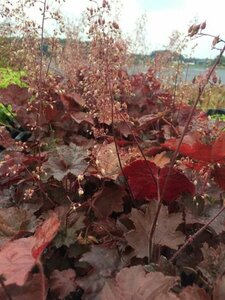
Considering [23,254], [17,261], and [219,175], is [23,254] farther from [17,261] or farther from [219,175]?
[219,175]

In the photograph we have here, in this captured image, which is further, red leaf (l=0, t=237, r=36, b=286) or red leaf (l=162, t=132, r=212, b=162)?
red leaf (l=162, t=132, r=212, b=162)

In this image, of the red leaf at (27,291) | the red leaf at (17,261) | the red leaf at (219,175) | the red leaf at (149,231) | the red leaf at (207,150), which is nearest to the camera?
the red leaf at (17,261)

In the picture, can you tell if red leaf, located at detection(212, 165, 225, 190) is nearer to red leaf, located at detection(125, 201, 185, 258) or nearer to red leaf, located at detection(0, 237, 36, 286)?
red leaf, located at detection(125, 201, 185, 258)

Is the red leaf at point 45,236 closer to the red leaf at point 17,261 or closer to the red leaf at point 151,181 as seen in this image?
the red leaf at point 17,261

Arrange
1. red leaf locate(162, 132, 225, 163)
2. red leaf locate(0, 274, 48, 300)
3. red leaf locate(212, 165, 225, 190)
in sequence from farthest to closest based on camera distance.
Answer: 1. red leaf locate(212, 165, 225, 190)
2. red leaf locate(162, 132, 225, 163)
3. red leaf locate(0, 274, 48, 300)

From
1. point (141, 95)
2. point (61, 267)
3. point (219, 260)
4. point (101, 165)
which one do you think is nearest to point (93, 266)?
point (61, 267)

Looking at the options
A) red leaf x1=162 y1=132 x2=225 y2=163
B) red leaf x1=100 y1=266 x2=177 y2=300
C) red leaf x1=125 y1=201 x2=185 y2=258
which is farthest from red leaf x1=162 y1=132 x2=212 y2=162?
red leaf x1=100 y1=266 x2=177 y2=300

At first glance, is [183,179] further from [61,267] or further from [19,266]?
[19,266]

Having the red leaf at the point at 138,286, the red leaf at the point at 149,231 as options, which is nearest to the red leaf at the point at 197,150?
the red leaf at the point at 149,231

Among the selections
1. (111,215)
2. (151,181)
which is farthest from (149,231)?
(111,215)
